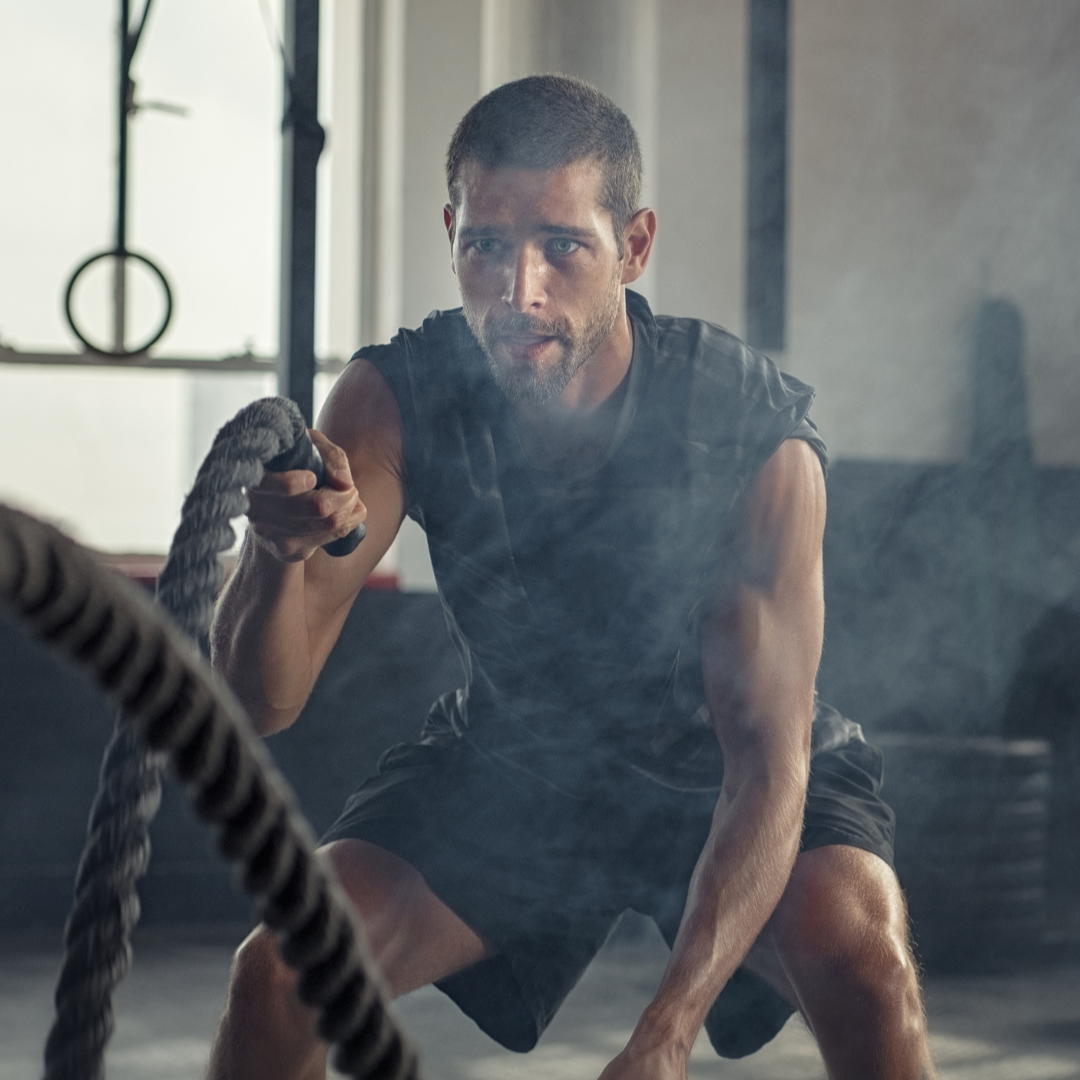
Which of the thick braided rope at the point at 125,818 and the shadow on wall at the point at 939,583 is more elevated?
the thick braided rope at the point at 125,818

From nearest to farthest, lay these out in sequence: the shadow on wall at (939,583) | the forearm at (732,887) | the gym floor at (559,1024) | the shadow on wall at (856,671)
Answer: the forearm at (732,887)
the gym floor at (559,1024)
the shadow on wall at (856,671)
the shadow on wall at (939,583)

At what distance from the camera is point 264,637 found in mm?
1036

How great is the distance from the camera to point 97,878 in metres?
0.50

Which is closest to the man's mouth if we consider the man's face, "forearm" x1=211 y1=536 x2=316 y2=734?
the man's face

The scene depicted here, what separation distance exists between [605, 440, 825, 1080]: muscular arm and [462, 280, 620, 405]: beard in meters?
0.18

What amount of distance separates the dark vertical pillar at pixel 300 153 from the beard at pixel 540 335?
105 centimetres

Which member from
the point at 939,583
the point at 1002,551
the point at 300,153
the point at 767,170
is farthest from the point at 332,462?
the point at 1002,551

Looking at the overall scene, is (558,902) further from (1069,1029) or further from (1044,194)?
(1044,194)

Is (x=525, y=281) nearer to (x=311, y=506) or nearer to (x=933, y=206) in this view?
(x=311, y=506)

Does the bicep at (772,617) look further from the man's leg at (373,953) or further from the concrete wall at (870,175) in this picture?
the concrete wall at (870,175)

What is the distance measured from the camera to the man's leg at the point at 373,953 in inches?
37.9

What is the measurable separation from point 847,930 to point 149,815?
61 centimetres

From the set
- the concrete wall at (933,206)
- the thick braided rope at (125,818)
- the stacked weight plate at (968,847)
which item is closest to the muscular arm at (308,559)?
the thick braided rope at (125,818)

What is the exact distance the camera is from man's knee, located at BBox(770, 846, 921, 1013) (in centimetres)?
96
